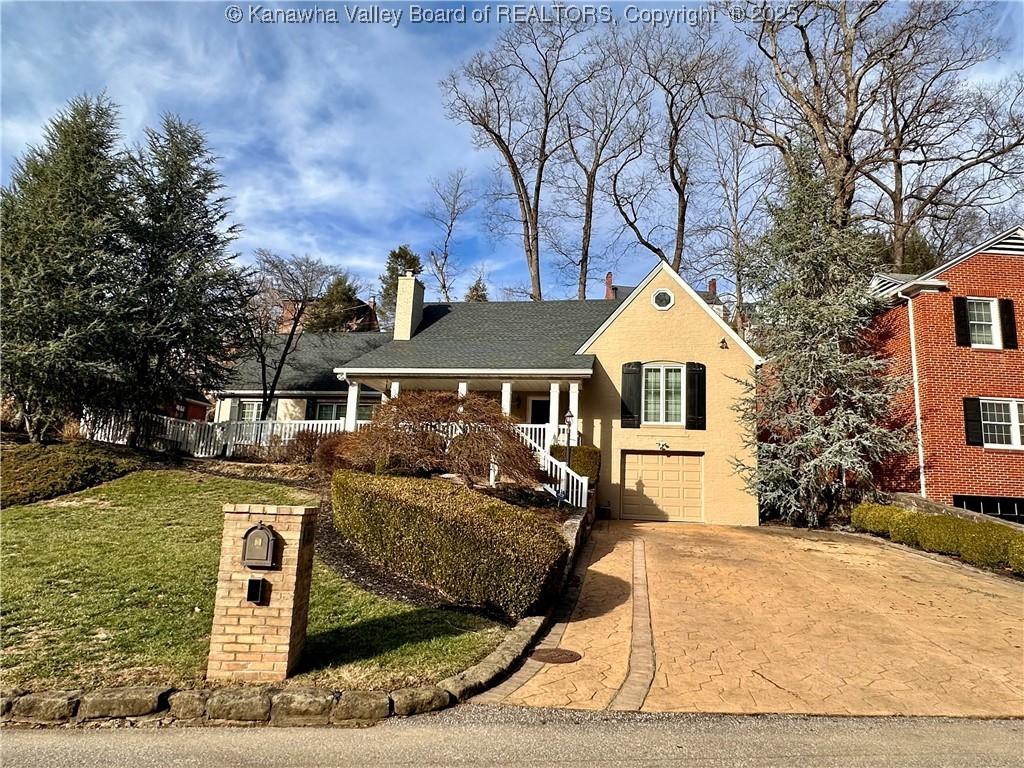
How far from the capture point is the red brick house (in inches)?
551

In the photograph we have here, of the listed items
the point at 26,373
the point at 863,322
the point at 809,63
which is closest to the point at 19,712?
the point at 26,373

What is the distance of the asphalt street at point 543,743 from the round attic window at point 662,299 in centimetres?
1302

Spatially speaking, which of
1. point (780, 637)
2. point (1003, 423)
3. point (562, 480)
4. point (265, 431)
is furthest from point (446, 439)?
point (1003, 423)

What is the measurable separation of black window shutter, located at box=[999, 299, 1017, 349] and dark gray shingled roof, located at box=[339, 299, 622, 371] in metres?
Result: 10.4

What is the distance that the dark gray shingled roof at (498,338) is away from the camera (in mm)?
16359

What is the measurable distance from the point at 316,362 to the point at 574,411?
12958 millimetres

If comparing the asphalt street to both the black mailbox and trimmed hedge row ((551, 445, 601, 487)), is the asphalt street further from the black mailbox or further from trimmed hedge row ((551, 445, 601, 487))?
trimmed hedge row ((551, 445, 601, 487))

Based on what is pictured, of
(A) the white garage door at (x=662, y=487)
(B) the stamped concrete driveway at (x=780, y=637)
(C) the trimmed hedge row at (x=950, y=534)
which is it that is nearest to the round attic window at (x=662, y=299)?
(A) the white garage door at (x=662, y=487)

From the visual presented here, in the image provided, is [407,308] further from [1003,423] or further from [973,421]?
[1003,423]

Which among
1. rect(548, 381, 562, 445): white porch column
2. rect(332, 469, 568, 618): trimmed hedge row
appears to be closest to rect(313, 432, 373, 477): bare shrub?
rect(332, 469, 568, 618): trimmed hedge row

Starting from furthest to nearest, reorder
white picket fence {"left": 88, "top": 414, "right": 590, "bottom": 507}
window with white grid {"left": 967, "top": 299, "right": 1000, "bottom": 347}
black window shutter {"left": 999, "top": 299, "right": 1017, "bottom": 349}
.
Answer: white picket fence {"left": 88, "top": 414, "right": 590, "bottom": 507} → window with white grid {"left": 967, "top": 299, "right": 1000, "bottom": 347} → black window shutter {"left": 999, "top": 299, "right": 1017, "bottom": 349}

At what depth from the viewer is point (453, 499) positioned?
24.9 ft

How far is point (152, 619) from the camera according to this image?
562 centimetres

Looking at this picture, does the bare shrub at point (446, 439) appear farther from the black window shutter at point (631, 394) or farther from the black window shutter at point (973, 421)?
the black window shutter at point (973, 421)
